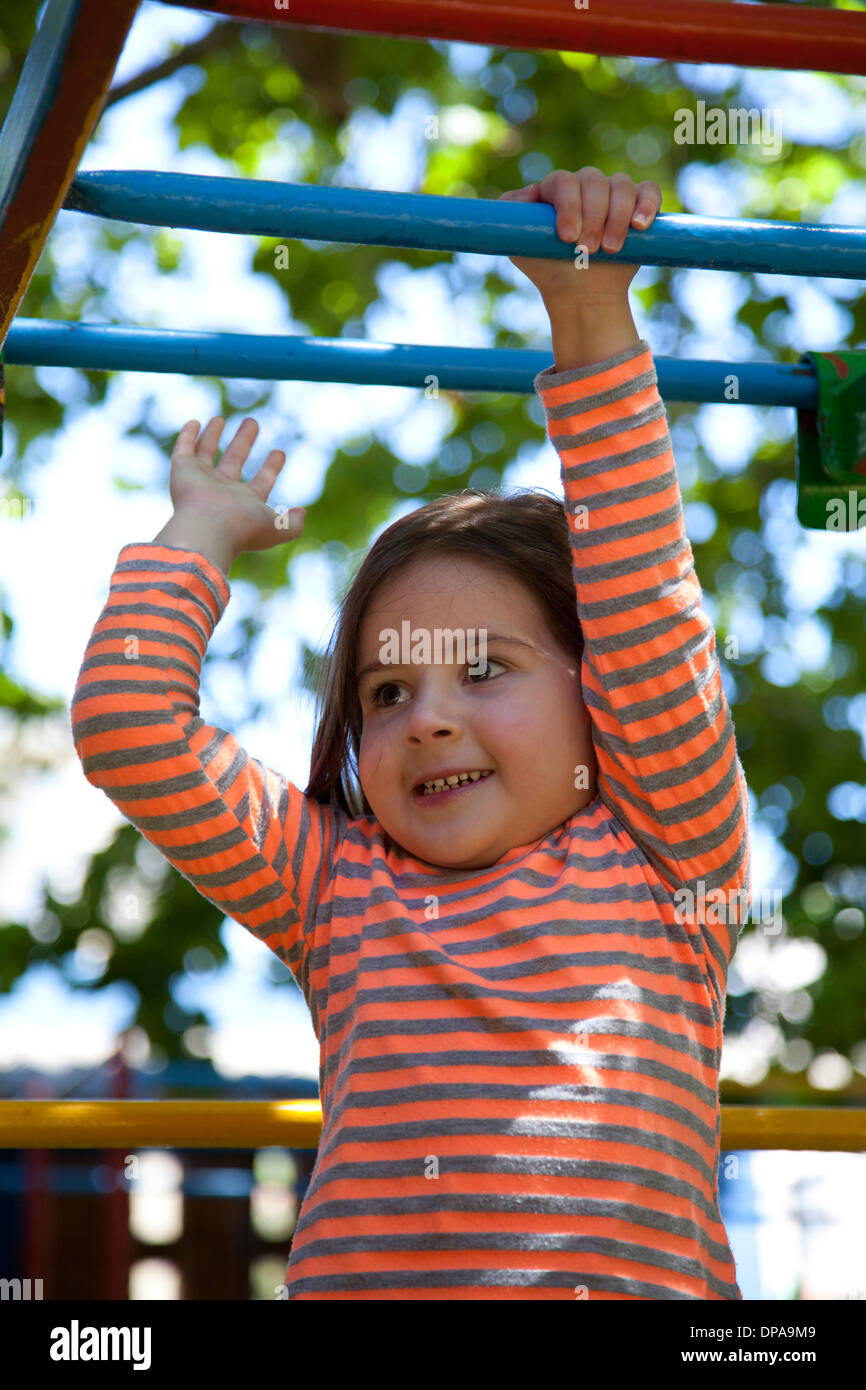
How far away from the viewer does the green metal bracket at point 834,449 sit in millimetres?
1392

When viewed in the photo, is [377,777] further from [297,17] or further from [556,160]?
[556,160]

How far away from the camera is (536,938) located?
116cm

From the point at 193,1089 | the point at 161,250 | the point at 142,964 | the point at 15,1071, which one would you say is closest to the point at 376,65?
the point at 161,250

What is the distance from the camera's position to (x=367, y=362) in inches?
56.6

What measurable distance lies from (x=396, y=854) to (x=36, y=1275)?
12.8 feet

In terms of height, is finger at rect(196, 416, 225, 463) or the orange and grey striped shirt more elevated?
finger at rect(196, 416, 225, 463)

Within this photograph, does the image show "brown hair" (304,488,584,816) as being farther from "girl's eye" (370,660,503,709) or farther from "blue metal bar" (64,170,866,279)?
"blue metal bar" (64,170,866,279)

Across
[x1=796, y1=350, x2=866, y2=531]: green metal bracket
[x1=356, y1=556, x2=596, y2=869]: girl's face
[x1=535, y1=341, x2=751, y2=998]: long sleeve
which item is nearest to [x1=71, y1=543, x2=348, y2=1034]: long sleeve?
[x1=356, y1=556, x2=596, y2=869]: girl's face

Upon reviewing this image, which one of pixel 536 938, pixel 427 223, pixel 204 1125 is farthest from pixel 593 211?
pixel 204 1125

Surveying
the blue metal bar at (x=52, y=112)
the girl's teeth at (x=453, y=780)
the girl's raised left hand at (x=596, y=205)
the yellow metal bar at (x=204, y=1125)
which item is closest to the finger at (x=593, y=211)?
the girl's raised left hand at (x=596, y=205)

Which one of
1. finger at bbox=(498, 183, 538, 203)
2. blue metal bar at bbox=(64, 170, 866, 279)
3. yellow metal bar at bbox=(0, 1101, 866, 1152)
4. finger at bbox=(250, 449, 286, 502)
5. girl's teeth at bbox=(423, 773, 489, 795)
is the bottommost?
yellow metal bar at bbox=(0, 1101, 866, 1152)

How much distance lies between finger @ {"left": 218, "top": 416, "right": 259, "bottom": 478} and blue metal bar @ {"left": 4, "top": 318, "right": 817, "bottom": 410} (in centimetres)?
5

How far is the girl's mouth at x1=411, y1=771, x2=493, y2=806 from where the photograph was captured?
1.23m

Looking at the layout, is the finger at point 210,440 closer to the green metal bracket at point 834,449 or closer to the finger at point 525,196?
the finger at point 525,196
